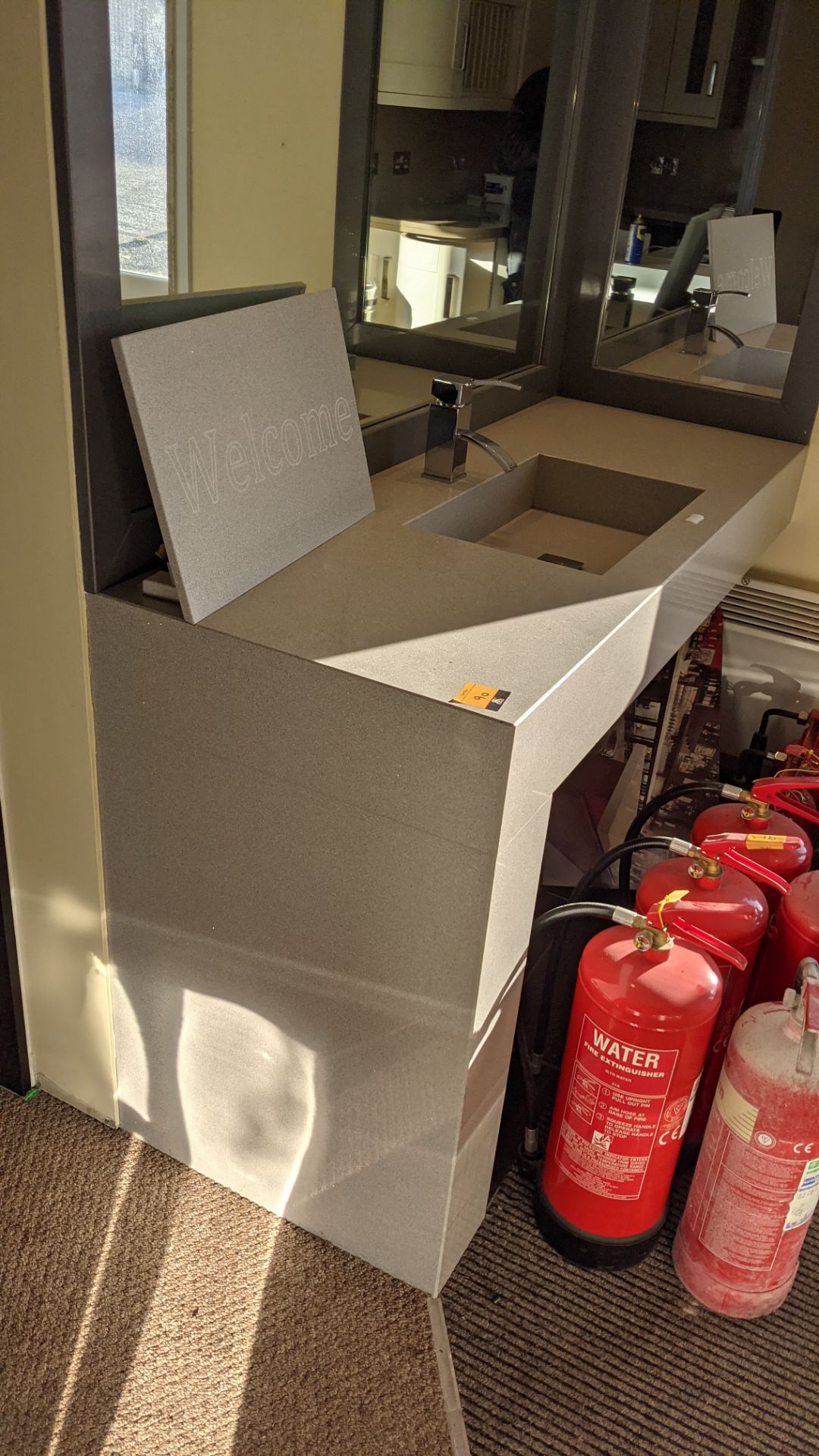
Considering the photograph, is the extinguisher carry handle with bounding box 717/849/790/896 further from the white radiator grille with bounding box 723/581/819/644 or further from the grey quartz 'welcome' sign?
the white radiator grille with bounding box 723/581/819/644

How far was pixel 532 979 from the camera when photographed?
2016 mm

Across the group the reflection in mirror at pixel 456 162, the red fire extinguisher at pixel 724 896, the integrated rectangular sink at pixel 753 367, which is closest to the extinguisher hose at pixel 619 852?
the red fire extinguisher at pixel 724 896

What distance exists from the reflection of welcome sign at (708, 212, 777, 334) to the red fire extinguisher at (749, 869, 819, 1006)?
117 cm

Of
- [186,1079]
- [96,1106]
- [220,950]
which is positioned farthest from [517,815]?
[96,1106]

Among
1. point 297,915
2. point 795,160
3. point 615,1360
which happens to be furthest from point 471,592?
point 795,160

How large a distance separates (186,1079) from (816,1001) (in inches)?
34.3

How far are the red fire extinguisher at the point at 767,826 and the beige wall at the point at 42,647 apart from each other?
95 cm

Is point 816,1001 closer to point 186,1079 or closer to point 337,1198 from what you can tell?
point 337,1198

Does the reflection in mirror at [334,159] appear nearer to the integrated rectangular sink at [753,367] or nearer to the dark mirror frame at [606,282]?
the dark mirror frame at [606,282]

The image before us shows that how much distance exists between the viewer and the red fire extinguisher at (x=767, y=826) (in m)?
1.81

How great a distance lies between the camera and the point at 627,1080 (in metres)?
1.50

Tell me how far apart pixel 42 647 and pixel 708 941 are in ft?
3.09

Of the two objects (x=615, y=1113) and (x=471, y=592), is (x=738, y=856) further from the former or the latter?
(x=471, y=592)

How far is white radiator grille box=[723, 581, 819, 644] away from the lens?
8.26 ft
